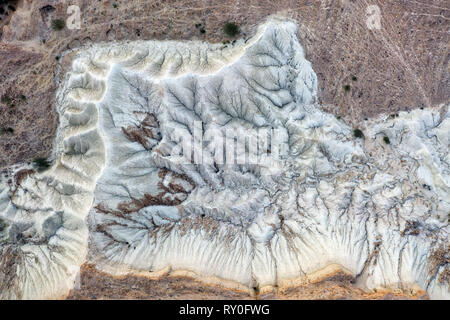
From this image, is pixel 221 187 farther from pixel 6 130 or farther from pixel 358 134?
pixel 6 130

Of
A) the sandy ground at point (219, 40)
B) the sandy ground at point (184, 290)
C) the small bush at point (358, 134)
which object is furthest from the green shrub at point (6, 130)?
the small bush at point (358, 134)

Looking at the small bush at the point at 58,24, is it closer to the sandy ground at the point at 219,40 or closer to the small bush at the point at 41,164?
the sandy ground at the point at 219,40

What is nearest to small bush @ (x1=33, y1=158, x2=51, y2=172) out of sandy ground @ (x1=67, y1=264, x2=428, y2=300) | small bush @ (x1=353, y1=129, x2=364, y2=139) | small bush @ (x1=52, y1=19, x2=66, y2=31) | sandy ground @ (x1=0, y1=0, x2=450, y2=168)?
sandy ground @ (x1=0, y1=0, x2=450, y2=168)

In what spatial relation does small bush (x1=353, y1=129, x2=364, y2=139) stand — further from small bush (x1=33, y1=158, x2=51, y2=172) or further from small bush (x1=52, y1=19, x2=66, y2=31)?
small bush (x1=52, y1=19, x2=66, y2=31)

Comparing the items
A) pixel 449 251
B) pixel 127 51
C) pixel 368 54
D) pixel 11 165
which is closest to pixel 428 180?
pixel 449 251

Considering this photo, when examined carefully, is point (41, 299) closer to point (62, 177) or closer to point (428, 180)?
point (62, 177)
